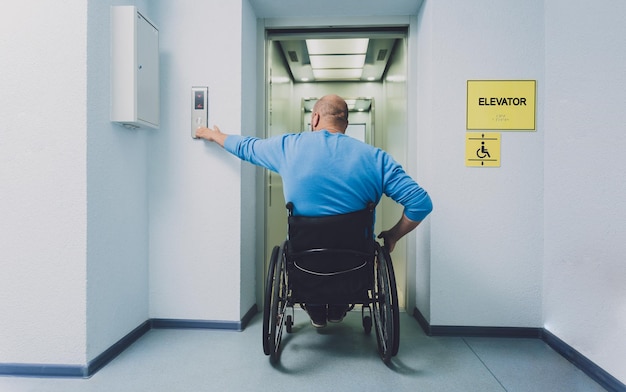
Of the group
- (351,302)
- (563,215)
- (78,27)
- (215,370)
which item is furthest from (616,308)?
(78,27)

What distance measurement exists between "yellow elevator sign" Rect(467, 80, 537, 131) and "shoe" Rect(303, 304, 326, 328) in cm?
129

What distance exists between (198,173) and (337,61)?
2.31m

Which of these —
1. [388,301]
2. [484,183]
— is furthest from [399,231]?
[484,183]

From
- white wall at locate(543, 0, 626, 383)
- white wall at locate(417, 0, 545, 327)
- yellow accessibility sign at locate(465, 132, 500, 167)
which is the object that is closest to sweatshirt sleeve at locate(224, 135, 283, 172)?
white wall at locate(417, 0, 545, 327)

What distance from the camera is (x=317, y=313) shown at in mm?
1732

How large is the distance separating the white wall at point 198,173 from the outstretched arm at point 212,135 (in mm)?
58

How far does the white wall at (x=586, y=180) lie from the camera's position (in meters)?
1.36

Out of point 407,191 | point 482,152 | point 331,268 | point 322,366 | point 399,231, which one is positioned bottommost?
point 322,366

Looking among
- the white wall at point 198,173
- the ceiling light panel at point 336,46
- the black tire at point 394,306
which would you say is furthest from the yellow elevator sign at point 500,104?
the ceiling light panel at point 336,46

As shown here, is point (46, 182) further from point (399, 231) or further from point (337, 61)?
point (337, 61)

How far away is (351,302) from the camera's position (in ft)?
4.91

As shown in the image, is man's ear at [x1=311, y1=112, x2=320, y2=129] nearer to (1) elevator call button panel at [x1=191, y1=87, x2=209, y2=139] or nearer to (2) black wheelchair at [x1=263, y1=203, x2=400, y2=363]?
(2) black wheelchair at [x1=263, y1=203, x2=400, y2=363]

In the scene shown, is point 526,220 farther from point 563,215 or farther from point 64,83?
point 64,83

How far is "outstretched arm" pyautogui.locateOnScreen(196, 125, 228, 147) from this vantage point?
180 cm
